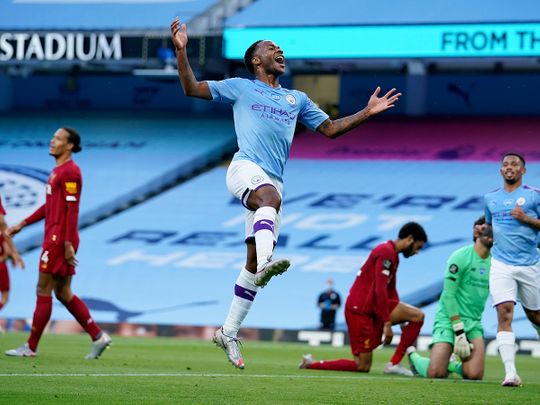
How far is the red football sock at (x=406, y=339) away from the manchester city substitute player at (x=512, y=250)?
248 cm

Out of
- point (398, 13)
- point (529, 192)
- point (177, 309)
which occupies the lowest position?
point (177, 309)

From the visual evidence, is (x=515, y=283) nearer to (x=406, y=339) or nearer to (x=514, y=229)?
(x=514, y=229)

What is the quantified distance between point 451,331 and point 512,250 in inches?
91.1

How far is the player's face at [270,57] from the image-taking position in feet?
31.9

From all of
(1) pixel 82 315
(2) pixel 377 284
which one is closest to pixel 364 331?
(2) pixel 377 284

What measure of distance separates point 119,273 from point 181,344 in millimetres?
6782

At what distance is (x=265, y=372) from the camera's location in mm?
12312

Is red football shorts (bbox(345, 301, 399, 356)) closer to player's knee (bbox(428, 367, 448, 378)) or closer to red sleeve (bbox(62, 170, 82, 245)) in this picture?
player's knee (bbox(428, 367, 448, 378))

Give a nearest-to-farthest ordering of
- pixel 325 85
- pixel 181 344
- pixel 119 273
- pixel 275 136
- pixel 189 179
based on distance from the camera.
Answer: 1. pixel 275 136
2. pixel 181 344
3. pixel 119 273
4. pixel 189 179
5. pixel 325 85

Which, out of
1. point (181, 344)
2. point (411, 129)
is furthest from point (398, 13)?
point (181, 344)

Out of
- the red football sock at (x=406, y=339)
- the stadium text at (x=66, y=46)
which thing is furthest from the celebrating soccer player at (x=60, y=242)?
the stadium text at (x=66, y=46)

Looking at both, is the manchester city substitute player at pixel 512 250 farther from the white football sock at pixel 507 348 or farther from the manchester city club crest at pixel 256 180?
the manchester city club crest at pixel 256 180

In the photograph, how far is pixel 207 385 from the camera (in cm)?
970

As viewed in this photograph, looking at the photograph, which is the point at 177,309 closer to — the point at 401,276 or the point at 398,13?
the point at 401,276
